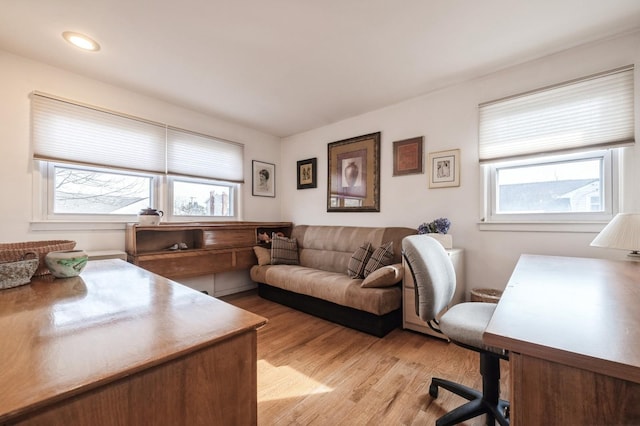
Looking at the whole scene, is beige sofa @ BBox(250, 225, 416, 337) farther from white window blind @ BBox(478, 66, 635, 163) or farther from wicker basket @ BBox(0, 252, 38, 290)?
wicker basket @ BBox(0, 252, 38, 290)

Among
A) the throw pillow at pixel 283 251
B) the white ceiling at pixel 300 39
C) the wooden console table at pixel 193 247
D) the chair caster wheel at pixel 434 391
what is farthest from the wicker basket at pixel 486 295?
the wooden console table at pixel 193 247

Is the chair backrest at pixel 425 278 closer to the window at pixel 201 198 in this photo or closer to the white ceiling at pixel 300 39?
the white ceiling at pixel 300 39

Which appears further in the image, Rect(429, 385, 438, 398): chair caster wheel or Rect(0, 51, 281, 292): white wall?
Rect(0, 51, 281, 292): white wall

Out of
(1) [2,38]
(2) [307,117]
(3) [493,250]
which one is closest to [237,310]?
(3) [493,250]

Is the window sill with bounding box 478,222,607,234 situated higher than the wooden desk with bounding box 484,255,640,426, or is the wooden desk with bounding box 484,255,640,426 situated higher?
the window sill with bounding box 478,222,607,234

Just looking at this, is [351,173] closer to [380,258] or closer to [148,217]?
[380,258]

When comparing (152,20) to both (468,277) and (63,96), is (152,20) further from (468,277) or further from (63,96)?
(468,277)

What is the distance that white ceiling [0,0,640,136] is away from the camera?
172cm

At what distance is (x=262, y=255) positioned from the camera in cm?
357

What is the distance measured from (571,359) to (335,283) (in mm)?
2192

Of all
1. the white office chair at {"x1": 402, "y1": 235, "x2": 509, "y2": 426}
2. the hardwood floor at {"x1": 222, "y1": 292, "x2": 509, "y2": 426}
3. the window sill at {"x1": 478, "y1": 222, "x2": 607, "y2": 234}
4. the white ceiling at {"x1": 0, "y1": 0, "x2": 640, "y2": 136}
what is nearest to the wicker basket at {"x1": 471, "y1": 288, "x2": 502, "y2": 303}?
the hardwood floor at {"x1": 222, "y1": 292, "x2": 509, "y2": 426}

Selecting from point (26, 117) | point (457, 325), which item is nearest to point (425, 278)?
point (457, 325)

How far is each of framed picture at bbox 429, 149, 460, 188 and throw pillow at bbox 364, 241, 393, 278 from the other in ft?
2.76

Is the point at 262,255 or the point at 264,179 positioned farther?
the point at 264,179
